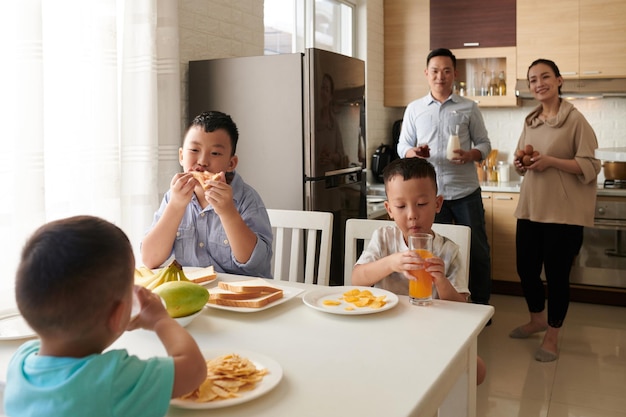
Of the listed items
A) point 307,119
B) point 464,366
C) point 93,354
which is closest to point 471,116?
point 307,119

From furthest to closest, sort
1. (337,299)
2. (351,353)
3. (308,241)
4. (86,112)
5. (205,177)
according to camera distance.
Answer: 1. (86,112)
2. (308,241)
3. (205,177)
4. (337,299)
5. (351,353)

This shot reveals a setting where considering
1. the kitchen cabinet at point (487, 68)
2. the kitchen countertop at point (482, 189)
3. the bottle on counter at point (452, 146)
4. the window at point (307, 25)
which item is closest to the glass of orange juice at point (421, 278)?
the bottle on counter at point (452, 146)

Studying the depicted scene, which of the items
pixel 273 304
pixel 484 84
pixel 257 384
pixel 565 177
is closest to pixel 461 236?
pixel 273 304

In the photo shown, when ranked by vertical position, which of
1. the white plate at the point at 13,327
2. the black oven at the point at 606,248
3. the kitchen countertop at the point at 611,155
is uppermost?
the kitchen countertop at the point at 611,155

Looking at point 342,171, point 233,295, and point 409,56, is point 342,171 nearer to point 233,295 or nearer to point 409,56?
point 233,295

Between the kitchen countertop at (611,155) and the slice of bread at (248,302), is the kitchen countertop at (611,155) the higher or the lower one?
the higher one

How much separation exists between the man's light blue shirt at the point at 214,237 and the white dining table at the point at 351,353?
1.36 ft

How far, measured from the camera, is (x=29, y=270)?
787 mm

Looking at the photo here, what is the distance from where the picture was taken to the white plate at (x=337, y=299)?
1.40m

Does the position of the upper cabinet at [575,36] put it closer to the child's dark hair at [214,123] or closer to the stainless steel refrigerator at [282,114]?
the stainless steel refrigerator at [282,114]

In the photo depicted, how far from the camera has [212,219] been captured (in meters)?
2.02

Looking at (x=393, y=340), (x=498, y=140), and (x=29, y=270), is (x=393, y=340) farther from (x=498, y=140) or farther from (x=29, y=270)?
(x=498, y=140)

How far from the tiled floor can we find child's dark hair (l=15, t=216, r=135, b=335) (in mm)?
2167

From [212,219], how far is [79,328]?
1207mm
